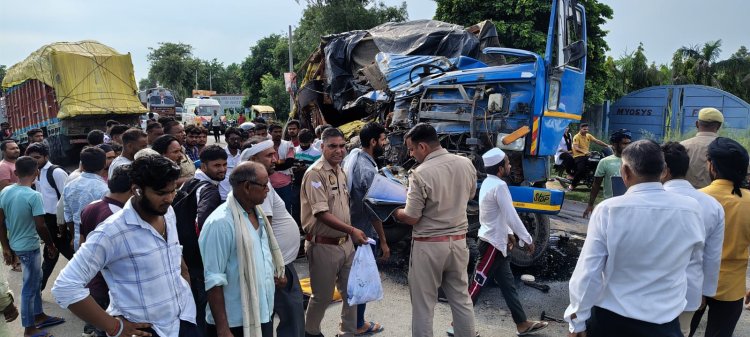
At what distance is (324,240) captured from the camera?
3.64 metres

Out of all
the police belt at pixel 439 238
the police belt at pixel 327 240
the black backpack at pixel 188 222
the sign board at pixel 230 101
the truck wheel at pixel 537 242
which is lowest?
the truck wheel at pixel 537 242

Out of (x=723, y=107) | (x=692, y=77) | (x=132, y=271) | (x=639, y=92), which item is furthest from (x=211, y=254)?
(x=692, y=77)

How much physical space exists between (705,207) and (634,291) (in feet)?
2.54

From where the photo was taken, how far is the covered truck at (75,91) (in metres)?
12.5

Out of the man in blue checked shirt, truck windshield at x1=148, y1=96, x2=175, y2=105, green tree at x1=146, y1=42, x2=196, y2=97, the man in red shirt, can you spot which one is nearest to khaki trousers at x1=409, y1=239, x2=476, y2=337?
the man in blue checked shirt

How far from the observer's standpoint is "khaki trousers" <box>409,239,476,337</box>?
3426 mm

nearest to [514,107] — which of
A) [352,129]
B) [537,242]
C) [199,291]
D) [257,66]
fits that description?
[537,242]

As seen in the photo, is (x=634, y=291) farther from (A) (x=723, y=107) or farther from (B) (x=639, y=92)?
(B) (x=639, y=92)

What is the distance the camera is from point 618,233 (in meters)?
2.21

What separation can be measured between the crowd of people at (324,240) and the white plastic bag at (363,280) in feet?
0.43

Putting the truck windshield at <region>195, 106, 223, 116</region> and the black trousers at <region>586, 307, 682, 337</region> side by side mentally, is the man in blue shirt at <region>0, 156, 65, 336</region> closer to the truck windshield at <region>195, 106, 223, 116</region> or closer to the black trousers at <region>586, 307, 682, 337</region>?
the black trousers at <region>586, 307, 682, 337</region>

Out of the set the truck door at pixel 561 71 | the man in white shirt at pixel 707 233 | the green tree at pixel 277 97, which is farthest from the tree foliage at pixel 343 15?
the man in white shirt at pixel 707 233

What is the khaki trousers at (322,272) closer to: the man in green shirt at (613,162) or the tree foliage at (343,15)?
the man in green shirt at (613,162)

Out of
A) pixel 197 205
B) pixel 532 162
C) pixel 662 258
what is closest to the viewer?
pixel 662 258
